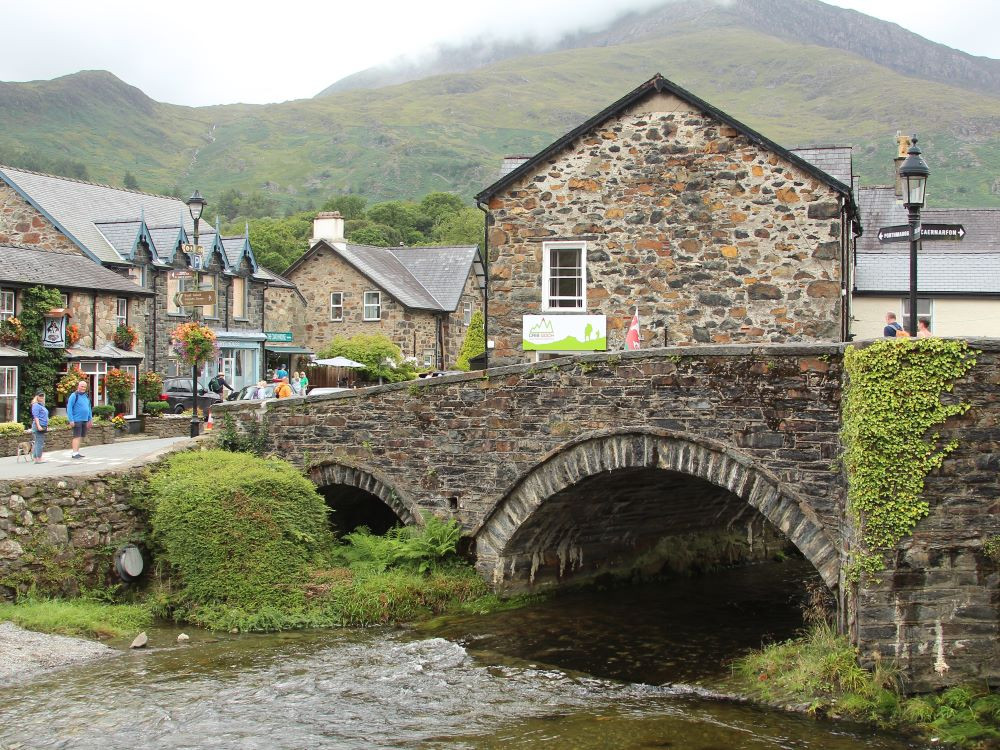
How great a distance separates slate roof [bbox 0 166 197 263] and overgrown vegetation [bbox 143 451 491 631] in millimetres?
19456

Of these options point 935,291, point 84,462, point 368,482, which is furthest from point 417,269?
point 368,482

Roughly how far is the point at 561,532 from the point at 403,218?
2707 inches

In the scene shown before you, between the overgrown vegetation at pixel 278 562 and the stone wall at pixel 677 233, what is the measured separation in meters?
5.37

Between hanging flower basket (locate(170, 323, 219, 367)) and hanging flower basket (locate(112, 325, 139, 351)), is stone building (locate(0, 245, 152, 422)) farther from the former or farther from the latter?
hanging flower basket (locate(170, 323, 219, 367))

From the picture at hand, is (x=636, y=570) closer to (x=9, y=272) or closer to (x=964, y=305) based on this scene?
(x=964, y=305)

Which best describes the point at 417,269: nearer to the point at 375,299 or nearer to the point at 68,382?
the point at 375,299

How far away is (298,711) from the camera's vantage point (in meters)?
11.9

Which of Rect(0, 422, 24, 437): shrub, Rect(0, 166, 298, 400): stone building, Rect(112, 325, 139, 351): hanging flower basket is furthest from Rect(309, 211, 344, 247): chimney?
Rect(0, 422, 24, 437): shrub

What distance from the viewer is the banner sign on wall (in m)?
28.9

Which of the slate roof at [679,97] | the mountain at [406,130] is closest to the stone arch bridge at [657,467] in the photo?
the slate roof at [679,97]

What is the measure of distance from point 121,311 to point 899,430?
2698cm

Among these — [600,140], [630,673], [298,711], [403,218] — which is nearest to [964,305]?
[600,140]

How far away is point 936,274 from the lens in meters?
25.5

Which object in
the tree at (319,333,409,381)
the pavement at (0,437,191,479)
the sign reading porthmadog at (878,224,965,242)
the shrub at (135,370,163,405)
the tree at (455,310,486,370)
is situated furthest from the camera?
the tree at (319,333,409,381)
